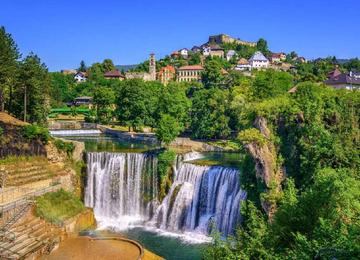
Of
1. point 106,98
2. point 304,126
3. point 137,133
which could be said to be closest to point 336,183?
point 304,126

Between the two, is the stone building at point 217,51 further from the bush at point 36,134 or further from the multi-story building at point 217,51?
the bush at point 36,134

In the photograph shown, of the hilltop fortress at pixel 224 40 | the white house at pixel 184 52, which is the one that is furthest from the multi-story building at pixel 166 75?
the hilltop fortress at pixel 224 40

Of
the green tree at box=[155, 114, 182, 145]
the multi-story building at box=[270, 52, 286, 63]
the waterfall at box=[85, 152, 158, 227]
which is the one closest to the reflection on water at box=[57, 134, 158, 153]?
the green tree at box=[155, 114, 182, 145]

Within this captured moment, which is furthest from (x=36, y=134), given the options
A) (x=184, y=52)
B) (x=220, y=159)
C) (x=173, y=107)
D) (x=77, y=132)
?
(x=184, y=52)

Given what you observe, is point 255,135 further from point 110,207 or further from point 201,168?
point 110,207

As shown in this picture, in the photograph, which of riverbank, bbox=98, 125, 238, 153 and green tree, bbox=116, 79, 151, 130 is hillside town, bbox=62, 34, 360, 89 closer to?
green tree, bbox=116, 79, 151, 130

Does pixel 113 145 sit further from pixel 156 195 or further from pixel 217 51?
pixel 217 51
